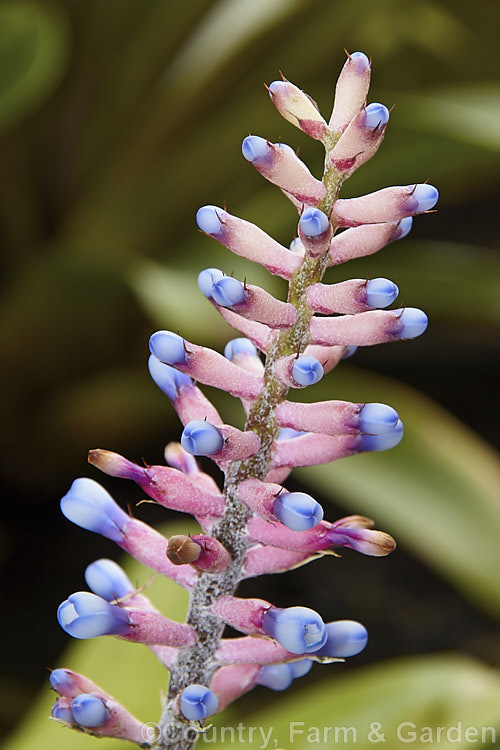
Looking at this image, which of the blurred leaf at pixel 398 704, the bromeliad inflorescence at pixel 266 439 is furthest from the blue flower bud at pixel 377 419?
the blurred leaf at pixel 398 704

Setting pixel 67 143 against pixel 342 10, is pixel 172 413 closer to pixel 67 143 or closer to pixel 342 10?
pixel 67 143

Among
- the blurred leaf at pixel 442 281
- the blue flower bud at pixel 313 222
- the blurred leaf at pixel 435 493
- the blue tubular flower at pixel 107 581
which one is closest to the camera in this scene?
the blue flower bud at pixel 313 222

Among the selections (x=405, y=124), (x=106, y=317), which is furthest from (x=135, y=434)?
(x=405, y=124)

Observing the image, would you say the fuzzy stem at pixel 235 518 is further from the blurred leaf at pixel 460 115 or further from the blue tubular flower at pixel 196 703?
the blurred leaf at pixel 460 115

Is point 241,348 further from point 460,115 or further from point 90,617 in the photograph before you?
point 460,115

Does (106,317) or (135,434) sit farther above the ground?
(106,317)

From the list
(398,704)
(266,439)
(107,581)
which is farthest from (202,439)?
(398,704)
